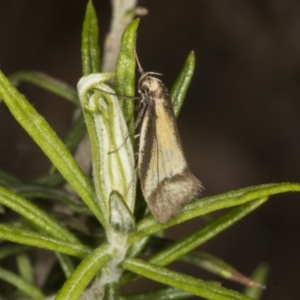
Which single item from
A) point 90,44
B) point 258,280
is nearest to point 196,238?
point 90,44

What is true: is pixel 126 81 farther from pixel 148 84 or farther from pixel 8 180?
pixel 8 180

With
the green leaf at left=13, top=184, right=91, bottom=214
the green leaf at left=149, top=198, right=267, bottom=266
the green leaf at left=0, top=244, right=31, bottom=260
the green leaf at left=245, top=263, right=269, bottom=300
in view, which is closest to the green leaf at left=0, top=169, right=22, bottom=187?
the green leaf at left=13, top=184, right=91, bottom=214

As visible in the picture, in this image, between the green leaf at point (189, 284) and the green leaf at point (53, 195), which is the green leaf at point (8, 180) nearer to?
the green leaf at point (53, 195)

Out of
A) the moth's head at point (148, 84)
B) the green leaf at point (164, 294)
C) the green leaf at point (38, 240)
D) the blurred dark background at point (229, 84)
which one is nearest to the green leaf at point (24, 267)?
the green leaf at point (164, 294)

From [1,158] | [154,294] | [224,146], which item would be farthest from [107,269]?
[224,146]

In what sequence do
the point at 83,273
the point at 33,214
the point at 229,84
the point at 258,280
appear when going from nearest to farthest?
the point at 83,273 → the point at 33,214 → the point at 258,280 → the point at 229,84

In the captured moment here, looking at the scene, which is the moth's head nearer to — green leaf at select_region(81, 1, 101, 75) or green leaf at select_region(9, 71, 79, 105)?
green leaf at select_region(81, 1, 101, 75)
